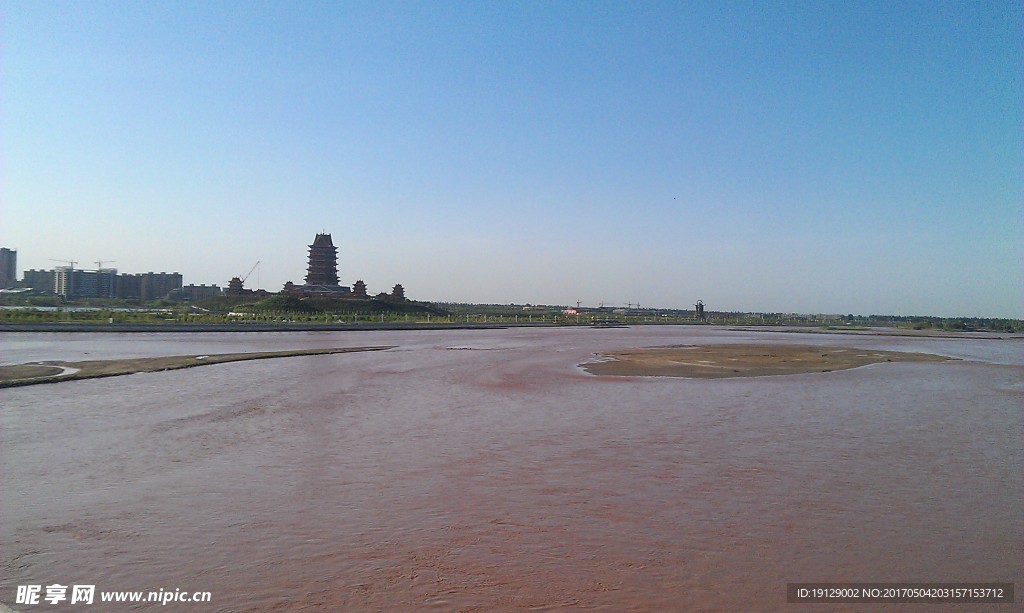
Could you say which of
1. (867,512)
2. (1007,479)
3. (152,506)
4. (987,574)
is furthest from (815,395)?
(152,506)

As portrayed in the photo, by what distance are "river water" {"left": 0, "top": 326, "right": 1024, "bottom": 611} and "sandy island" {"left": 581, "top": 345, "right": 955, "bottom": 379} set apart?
6.54 m

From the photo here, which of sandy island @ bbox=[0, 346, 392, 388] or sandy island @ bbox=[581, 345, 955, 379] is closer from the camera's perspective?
sandy island @ bbox=[0, 346, 392, 388]

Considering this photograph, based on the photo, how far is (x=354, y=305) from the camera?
79875 mm

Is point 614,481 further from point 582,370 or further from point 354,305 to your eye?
point 354,305

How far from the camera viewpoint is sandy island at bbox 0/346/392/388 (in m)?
16.7

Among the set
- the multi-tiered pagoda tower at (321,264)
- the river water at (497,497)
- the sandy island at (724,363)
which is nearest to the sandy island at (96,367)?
the river water at (497,497)

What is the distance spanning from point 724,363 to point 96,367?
71.1 ft

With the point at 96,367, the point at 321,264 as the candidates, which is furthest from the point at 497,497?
the point at 321,264

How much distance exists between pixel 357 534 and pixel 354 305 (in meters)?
75.7

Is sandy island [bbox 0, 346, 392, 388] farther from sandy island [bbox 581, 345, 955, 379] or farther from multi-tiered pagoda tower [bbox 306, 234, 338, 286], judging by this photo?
multi-tiered pagoda tower [bbox 306, 234, 338, 286]

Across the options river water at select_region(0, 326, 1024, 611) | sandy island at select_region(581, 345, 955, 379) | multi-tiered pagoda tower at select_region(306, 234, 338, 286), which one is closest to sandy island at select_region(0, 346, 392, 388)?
river water at select_region(0, 326, 1024, 611)

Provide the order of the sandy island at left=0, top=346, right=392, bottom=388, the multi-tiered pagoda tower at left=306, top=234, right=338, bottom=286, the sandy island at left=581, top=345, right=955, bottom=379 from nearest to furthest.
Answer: the sandy island at left=0, top=346, right=392, bottom=388 → the sandy island at left=581, top=345, right=955, bottom=379 → the multi-tiered pagoda tower at left=306, top=234, right=338, bottom=286

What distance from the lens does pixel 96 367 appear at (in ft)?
64.1

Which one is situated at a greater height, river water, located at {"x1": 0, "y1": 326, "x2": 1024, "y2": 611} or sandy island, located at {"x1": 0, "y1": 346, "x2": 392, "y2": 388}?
sandy island, located at {"x1": 0, "y1": 346, "x2": 392, "y2": 388}
